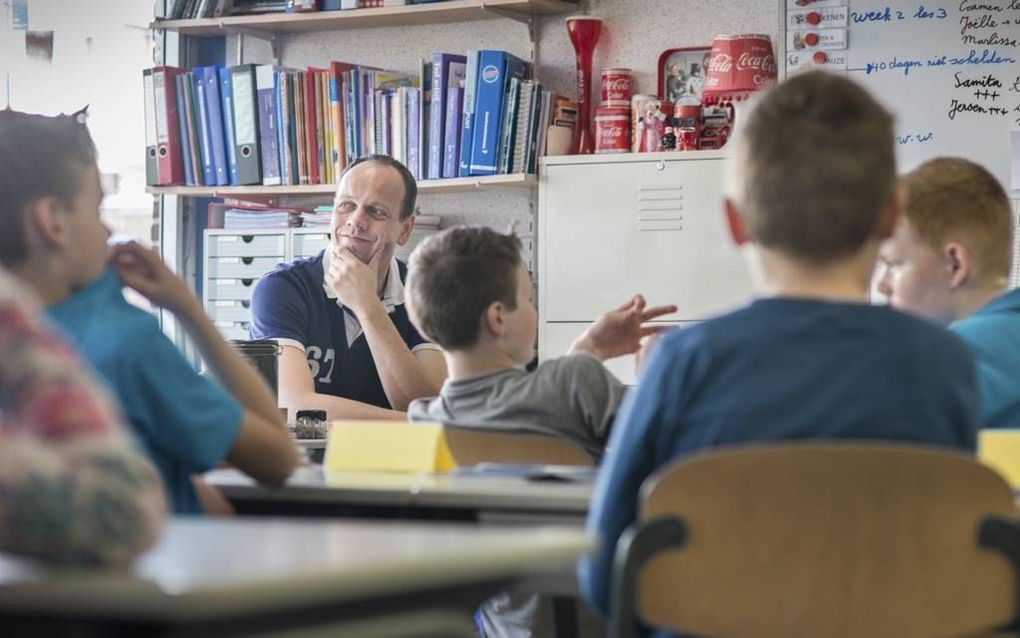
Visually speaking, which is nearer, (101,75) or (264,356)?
(264,356)

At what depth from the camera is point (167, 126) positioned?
506 cm

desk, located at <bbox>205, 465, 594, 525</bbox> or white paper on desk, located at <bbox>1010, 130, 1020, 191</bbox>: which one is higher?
white paper on desk, located at <bbox>1010, 130, 1020, 191</bbox>

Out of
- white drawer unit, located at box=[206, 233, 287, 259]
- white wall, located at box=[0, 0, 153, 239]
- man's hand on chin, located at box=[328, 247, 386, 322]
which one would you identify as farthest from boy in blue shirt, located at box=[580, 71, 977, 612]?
white wall, located at box=[0, 0, 153, 239]

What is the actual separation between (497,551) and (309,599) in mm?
143

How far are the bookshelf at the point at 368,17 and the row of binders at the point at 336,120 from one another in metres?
0.16

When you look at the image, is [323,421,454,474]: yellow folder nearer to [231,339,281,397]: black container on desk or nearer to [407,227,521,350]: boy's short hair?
[407,227,521,350]: boy's short hair

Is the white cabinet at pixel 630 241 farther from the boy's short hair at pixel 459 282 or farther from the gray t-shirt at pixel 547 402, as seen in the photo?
the gray t-shirt at pixel 547 402

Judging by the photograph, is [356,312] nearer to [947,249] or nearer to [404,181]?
[404,181]

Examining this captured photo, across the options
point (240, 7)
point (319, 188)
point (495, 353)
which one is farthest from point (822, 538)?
point (240, 7)

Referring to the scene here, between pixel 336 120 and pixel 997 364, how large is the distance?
2.90 m

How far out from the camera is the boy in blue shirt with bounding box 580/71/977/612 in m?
1.56

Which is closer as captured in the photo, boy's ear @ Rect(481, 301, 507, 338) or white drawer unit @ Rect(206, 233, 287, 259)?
boy's ear @ Rect(481, 301, 507, 338)

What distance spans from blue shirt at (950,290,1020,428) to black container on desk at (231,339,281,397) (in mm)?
1161

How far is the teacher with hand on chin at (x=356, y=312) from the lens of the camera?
12.1ft
